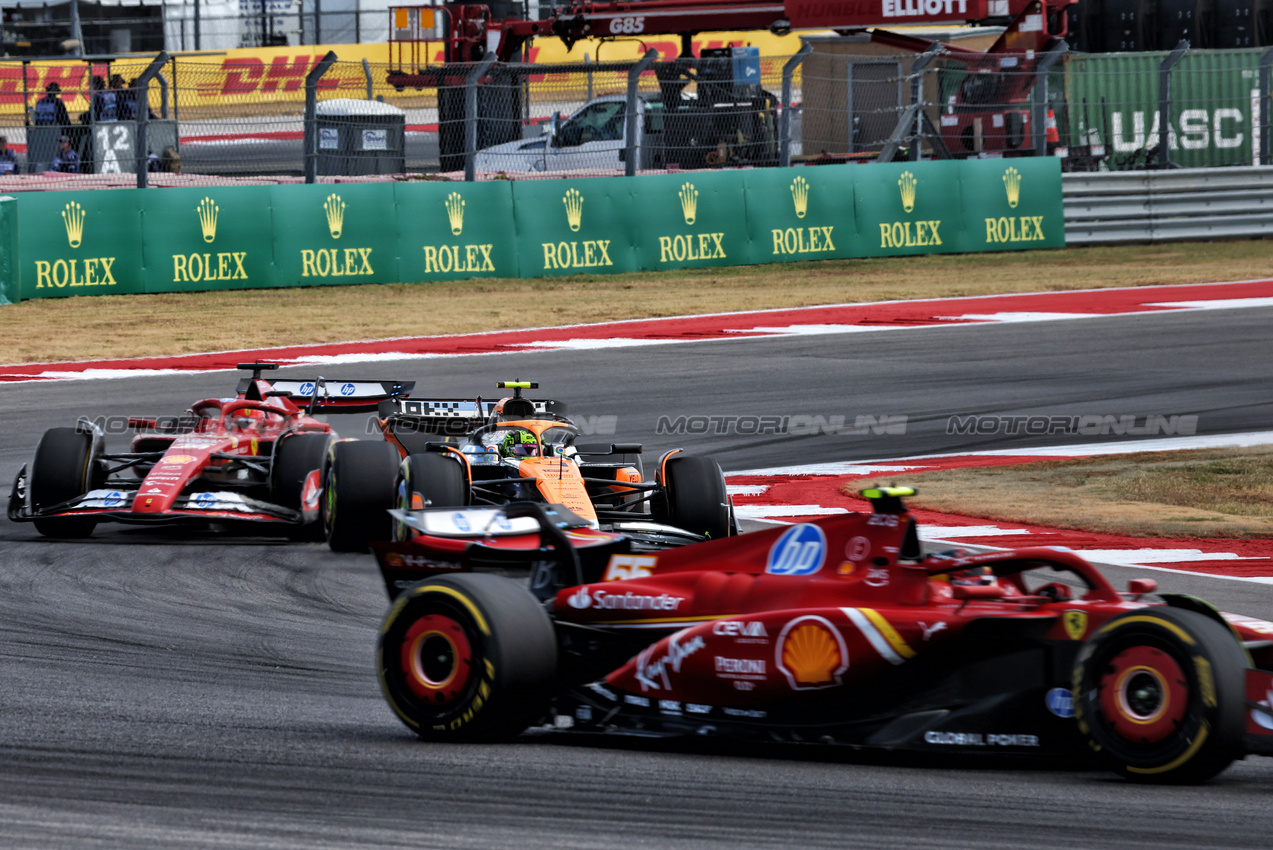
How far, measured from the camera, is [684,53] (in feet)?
98.3

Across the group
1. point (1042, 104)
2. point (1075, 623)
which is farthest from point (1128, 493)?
point (1042, 104)

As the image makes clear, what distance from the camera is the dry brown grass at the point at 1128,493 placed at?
367 inches

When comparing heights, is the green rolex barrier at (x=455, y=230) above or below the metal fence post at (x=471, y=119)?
below

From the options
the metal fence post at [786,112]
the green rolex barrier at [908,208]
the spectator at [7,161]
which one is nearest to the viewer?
the spectator at [7,161]

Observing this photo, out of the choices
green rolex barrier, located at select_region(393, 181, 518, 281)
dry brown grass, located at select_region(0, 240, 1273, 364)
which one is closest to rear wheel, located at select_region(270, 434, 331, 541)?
dry brown grass, located at select_region(0, 240, 1273, 364)

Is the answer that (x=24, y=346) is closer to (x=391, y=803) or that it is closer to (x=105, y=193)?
(x=105, y=193)

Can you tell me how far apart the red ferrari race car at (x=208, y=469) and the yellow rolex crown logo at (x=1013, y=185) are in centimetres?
1483

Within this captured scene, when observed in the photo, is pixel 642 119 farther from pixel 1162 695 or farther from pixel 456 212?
pixel 1162 695

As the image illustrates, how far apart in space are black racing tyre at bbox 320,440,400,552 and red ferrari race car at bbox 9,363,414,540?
69cm

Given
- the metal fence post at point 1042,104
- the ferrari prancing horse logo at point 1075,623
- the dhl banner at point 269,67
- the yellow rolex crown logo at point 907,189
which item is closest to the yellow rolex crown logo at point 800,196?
the yellow rolex crown logo at point 907,189

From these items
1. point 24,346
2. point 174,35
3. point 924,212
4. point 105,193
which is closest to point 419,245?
point 105,193

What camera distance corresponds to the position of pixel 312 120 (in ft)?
63.2

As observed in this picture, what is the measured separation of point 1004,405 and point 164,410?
20.9 ft

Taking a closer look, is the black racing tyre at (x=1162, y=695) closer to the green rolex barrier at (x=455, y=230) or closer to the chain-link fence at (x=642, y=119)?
the chain-link fence at (x=642, y=119)
